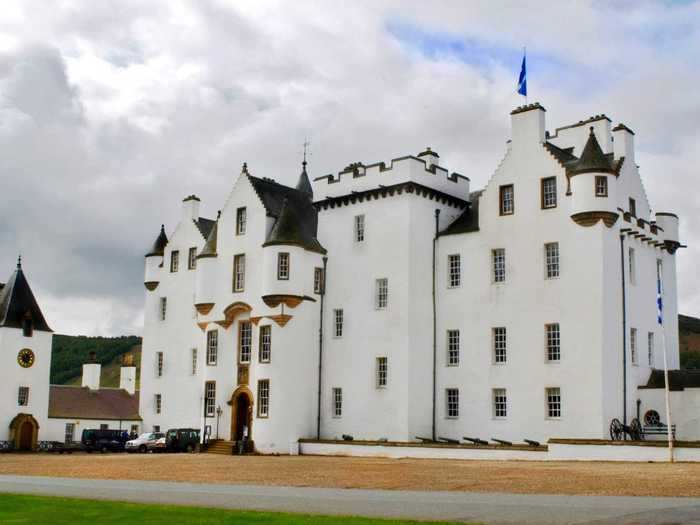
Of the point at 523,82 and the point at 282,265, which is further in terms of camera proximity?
the point at 282,265

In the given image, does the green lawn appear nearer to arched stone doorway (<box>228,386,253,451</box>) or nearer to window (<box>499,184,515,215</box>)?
window (<box>499,184,515,215</box>)

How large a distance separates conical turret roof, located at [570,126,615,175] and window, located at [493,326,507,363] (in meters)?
8.13

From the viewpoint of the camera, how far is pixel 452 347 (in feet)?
146

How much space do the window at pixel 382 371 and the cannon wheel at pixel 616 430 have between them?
11.6 meters

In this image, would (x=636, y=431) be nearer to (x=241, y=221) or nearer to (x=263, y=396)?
(x=263, y=396)

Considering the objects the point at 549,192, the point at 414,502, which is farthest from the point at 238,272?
the point at 414,502

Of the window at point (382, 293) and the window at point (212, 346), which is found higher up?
the window at point (382, 293)

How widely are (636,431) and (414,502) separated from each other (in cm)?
Answer: 2397

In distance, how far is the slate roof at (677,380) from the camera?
1551 inches

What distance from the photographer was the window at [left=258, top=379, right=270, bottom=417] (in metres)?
46.2

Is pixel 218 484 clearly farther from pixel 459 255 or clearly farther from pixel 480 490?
pixel 459 255

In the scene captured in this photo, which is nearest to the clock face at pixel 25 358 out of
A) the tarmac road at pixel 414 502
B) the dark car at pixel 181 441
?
the dark car at pixel 181 441

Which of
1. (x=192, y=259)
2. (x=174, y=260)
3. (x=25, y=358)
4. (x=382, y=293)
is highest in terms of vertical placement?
(x=174, y=260)

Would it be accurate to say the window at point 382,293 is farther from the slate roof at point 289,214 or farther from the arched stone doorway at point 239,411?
the arched stone doorway at point 239,411
